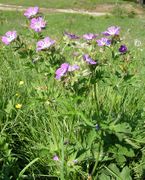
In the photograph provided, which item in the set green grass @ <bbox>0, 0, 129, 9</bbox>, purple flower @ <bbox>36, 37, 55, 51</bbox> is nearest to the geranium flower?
purple flower @ <bbox>36, 37, 55, 51</bbox>

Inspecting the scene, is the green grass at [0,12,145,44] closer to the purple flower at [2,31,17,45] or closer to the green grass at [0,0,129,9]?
the green grass at [0,0,129,9]

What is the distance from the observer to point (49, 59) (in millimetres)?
2676

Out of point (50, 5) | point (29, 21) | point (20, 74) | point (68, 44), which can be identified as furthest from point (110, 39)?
point (50, 5)

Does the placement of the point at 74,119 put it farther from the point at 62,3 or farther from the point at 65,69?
the point at 62,3

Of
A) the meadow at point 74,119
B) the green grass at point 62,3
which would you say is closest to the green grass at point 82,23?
the green grass at point 62,3

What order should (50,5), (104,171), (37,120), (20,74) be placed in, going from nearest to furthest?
1. (104,171)
2. (37,120)
3. (20,74)
4. (50,5)

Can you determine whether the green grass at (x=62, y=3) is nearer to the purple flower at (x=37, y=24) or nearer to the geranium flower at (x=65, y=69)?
the purple flower at (x=37, y=24)

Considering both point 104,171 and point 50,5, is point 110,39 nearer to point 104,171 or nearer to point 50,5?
point 104,171

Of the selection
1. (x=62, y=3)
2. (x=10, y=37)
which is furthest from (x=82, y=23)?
(x=10, y=37)

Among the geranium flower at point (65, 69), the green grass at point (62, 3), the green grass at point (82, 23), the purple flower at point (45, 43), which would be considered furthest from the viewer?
the green grass at point (62, 3)

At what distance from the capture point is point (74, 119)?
266 cm

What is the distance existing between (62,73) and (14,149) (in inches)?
45.8

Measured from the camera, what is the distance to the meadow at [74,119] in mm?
2553

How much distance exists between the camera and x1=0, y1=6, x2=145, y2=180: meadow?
8.38 feet
